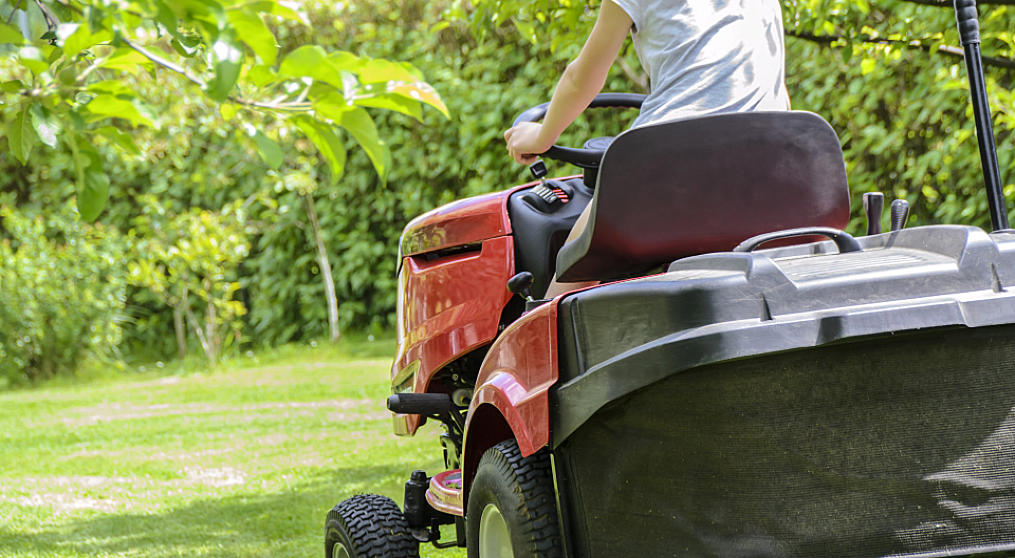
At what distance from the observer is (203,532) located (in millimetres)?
4250

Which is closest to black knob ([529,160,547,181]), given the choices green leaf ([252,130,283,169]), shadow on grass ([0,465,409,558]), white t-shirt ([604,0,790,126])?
white t-shirt ([604,0,790,126])

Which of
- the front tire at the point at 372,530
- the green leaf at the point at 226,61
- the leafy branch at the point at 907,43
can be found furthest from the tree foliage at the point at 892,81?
the green leaf at the point at 226,61

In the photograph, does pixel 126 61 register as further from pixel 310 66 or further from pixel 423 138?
pixel 423 138

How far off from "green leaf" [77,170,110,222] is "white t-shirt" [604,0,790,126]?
3.59ft

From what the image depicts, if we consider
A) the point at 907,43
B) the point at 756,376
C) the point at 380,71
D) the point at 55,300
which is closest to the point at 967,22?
the point at 756,376

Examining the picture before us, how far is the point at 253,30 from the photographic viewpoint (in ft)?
3.59

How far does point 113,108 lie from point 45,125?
89mm

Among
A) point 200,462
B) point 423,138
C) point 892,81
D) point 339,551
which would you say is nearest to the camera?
point 339,551

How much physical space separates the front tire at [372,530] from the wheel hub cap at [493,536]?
587mm

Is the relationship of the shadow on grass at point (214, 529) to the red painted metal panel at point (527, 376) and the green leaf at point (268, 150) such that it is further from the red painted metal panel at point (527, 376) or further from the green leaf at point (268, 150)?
the green leaf at point (268, 150)

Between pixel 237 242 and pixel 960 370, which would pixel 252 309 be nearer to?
pixel 237 242

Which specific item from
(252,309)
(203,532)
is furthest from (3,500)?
(252,309)

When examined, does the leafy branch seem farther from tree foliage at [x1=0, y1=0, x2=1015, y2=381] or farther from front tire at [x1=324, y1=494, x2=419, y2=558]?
front tire at [x1=324, y1=494, x2=419, y2=558]

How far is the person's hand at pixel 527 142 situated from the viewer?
7.54 ft
